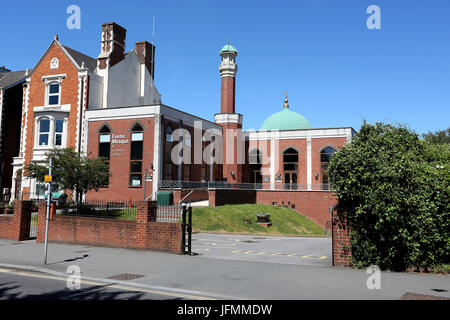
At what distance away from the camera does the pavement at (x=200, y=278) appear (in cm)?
818

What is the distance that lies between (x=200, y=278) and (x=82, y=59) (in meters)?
34.5

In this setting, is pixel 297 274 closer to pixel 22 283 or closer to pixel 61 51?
pixel 22 283

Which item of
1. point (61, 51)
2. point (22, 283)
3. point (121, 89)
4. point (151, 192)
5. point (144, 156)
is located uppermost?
point (61, 51)

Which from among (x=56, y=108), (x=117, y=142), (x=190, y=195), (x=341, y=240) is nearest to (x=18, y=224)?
(x=341, y=240)

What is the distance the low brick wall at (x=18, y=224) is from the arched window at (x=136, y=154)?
50.0 feet

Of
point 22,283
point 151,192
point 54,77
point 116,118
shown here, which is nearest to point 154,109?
point 116,118

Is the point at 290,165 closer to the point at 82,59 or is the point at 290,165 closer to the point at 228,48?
the point at 228,48

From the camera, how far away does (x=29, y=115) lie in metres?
37.2

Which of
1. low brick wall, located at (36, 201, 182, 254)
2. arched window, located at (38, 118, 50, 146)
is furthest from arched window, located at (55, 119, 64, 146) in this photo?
low brick wall, located at (36, 201, 182, 254)

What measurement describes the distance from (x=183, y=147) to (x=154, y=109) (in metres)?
5.30

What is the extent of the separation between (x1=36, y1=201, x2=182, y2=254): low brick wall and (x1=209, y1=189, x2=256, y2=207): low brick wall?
15485 millimetres

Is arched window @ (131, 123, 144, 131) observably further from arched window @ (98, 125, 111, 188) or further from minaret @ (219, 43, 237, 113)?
minaret @ (219, 43, 237, 113)
